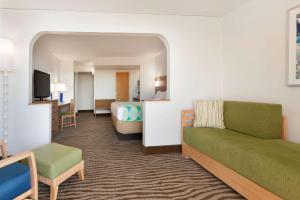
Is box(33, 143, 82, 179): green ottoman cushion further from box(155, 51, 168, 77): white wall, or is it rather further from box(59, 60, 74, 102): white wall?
box(59, 60, 74, 102): white wall

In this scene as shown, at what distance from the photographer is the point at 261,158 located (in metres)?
1.56

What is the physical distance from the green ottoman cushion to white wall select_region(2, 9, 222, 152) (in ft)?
2.93

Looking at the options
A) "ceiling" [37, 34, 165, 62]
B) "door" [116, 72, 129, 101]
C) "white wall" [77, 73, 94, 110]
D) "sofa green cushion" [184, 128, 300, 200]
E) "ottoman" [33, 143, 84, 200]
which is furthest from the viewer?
"white wall" [77, 73, 94, 110]

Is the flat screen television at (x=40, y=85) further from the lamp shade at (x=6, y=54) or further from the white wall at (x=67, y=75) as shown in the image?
the white wall at (x=67, y=75)

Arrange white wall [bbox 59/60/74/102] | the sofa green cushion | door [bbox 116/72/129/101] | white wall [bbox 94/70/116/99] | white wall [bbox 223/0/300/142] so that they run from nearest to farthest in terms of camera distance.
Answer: the sofa green cushion < white wall [bbox 223/0/300/142] < white wall [bbox 59/60/74/102] < white wall [bbox 94/70/116/99] < door [bbox 116/72/129/101]

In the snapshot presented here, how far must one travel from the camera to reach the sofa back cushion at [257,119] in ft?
7.21

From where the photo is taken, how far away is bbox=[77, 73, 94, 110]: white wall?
31.3ft

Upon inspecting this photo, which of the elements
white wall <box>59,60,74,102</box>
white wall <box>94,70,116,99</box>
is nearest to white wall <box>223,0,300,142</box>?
white wall <box>59,60,74,102</box>

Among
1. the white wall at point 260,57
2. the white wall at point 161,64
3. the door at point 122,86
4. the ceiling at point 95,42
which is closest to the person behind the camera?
the white wall at point 260,57

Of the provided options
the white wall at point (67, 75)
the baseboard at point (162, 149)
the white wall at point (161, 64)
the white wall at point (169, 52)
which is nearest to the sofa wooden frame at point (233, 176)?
the baseboard at point (162, 149)

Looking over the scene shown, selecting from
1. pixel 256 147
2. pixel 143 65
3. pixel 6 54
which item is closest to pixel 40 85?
pixel 6 54

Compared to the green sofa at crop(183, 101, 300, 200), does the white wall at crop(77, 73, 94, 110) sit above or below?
above

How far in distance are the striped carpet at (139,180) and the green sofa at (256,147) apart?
0.32 meters

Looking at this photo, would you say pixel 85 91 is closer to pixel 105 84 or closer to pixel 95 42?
pixel 105 84
